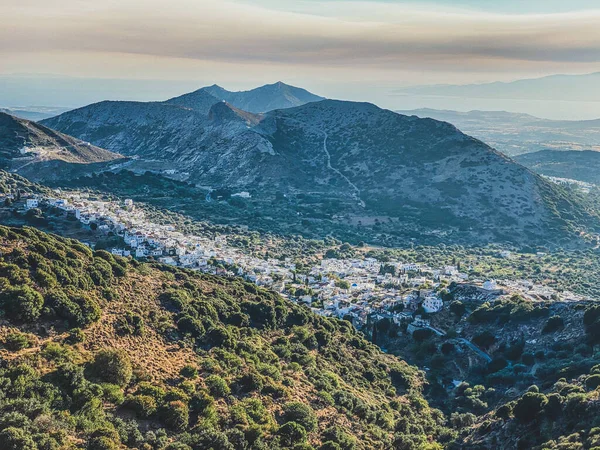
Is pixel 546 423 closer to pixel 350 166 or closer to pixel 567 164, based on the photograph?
pixel 350 166

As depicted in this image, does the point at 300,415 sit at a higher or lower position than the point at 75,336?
lower

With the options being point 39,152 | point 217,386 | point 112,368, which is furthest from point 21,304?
point 39,152

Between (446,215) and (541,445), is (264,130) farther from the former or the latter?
(541,445)

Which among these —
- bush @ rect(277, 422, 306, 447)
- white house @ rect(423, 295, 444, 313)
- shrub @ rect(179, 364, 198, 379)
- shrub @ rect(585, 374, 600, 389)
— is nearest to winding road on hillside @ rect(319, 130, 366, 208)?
white house @ rect(423, 295, 444, 313)

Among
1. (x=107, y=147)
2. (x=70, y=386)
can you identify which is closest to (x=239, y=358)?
(x=70, y=386)

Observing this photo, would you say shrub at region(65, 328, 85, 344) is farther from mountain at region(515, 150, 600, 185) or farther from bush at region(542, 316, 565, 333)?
mountain at region(515, 150, 600, 185)

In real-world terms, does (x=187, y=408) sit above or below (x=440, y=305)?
above
